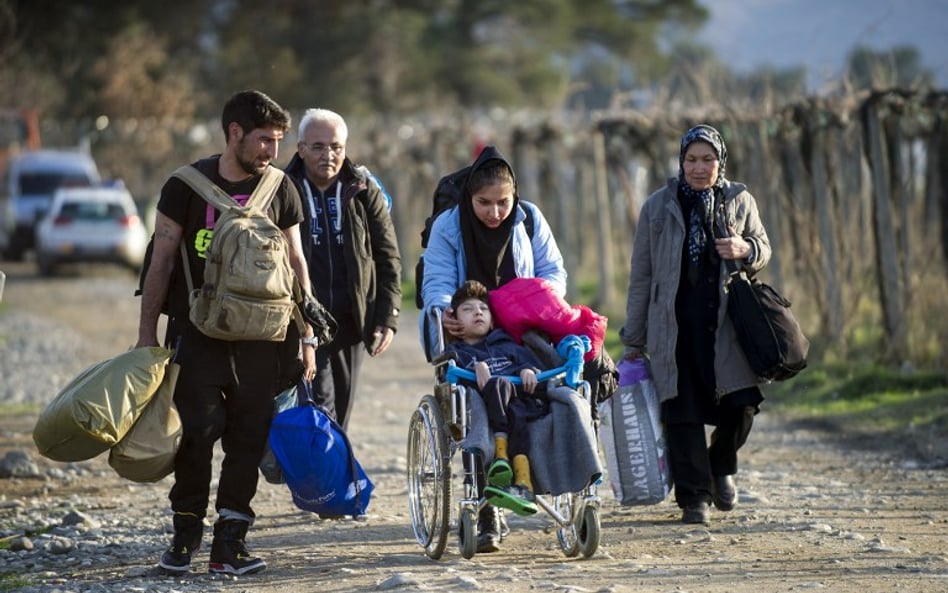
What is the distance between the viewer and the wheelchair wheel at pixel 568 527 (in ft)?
23.9

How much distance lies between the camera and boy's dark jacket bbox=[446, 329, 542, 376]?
7.29m

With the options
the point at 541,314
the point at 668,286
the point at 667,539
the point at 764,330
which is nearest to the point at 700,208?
the point at 668,286

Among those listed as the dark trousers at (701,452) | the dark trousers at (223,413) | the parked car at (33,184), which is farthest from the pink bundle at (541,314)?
the parked car at (33,184)

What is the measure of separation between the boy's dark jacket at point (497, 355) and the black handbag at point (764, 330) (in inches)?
48.6

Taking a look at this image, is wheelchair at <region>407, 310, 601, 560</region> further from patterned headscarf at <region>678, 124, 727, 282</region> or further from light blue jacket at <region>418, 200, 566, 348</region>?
patterned headscarf at <region>678, 124, 727, 282</region>

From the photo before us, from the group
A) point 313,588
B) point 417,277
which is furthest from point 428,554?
point 417,277

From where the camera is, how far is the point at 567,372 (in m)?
7.16

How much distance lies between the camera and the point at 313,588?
6.90m

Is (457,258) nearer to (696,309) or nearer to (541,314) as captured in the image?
(541,314)

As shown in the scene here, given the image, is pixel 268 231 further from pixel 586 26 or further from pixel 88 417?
pixel 586 26

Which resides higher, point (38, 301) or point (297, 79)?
point (297, 79)

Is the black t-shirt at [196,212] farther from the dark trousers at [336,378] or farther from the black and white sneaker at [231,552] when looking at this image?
the dark trousers at [336,378]

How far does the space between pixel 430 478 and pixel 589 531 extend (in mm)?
767

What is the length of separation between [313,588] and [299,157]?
8.46 ft
